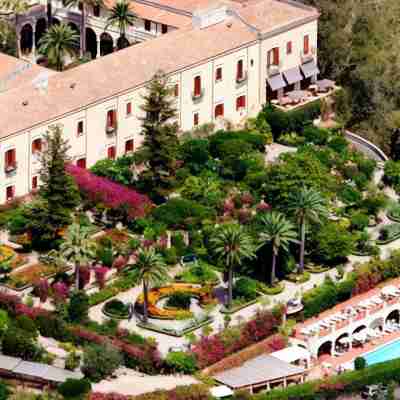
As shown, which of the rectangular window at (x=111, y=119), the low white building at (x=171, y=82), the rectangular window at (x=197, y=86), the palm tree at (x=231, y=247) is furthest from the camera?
the rectangular window at (x=197, y=86)

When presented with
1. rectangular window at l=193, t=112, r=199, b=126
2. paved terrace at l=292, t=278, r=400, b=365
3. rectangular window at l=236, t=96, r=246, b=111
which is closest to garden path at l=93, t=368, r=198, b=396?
paved terrace at l=292, t=278, r=400, b=365

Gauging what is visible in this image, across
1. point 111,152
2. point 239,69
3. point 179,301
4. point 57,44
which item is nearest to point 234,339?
point 179,301

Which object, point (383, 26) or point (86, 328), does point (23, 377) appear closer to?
point (86, 328)

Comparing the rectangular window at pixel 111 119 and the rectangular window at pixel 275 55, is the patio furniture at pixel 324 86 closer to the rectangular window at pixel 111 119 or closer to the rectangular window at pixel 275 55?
the rectangular window at pixel 275 55

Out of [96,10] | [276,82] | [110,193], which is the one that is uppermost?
[96,10]

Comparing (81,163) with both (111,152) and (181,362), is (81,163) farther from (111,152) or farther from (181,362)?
(181,362)

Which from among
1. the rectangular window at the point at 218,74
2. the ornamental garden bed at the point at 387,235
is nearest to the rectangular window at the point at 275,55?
the rectangular window at the point at 218,74
